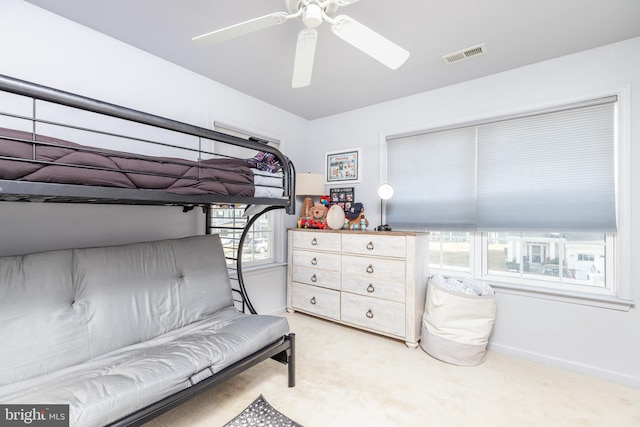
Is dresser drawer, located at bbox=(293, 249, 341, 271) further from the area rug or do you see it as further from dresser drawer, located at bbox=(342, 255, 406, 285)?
the area rug

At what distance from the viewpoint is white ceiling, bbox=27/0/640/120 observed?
5.60 feet

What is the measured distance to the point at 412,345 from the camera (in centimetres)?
246

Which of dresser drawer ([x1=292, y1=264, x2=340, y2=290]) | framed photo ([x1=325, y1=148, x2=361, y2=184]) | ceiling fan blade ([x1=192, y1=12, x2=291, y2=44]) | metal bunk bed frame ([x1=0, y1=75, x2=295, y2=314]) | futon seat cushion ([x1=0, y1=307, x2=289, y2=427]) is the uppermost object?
ceiling fan blade ([x1=192, y1=12, x2=291, y2=44])

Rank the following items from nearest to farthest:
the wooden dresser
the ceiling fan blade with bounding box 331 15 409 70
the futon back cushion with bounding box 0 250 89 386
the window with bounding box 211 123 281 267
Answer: the futon back cushion with bounding box 0 250 89 386
the ceiling fan blade with bounding box 331 15 409 70
the wooden dresser
the window with bounding box 211 123 281 267

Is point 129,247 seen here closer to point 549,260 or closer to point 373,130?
point 373,130

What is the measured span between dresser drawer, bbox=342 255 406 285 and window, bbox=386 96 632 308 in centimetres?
55

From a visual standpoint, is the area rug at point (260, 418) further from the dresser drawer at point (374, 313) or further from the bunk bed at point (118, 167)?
the dresser drawer at point (374, 313)

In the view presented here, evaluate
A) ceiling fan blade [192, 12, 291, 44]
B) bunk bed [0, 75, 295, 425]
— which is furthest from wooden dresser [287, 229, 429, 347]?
ceiling fan blade [192, 12, 291, 44]

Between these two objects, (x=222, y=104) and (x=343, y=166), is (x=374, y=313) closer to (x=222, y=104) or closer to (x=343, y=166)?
(x=343, y=166)

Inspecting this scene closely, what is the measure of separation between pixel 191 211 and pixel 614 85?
A: 3485 millimetres

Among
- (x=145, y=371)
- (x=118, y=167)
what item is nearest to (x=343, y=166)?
(x=118, y=167)

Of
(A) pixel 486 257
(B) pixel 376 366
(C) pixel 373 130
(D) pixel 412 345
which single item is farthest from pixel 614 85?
(B) pixel 376 366

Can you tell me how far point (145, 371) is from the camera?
129 cm

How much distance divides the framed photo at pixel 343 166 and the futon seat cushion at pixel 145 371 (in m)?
2.01
